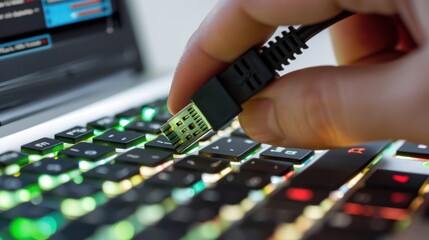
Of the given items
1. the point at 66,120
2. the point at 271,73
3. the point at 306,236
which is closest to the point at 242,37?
the point at 271,73

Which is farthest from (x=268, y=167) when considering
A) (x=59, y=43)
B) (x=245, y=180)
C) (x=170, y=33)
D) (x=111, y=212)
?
(x=170, y=33)

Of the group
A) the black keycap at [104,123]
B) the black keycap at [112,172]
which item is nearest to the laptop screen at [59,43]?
the black keycap at [104,123]

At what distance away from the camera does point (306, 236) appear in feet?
1.28

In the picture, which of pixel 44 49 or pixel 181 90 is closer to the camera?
pixel 181 90

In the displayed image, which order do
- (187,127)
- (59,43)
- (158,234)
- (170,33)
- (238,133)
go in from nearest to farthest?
(158,234)
(187,127)
(238,133)
(59,43)
(170,33)

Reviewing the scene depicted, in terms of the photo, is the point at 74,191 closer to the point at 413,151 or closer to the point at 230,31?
the point at 230,31

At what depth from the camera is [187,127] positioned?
50 cm

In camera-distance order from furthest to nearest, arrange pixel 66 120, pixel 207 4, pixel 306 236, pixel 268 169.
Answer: pixel 207 4, pixel 66 120, pixel 268 169, pixel 306 236

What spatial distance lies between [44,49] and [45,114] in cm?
9

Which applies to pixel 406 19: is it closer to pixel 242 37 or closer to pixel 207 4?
pixel 242 37

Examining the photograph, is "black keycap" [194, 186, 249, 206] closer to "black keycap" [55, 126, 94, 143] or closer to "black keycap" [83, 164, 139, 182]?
"black keycap" [83, 164, 139, 182]

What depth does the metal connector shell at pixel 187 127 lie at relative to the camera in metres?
0.49

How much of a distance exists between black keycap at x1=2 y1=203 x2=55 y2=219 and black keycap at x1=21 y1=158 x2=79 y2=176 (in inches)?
2.5

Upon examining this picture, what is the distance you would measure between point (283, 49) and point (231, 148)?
0.12 metres
